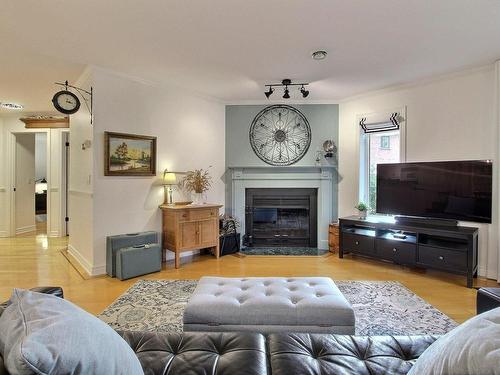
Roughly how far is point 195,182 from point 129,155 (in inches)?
41.3

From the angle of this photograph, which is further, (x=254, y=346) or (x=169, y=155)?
(x=169, y=155)

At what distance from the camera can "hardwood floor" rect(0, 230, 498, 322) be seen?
3021mm

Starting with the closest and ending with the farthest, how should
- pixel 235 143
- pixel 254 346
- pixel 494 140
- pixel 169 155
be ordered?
1. pixel 254 346
2. pixel 494 140
3. pixel 169 155
4. pixel 235 143

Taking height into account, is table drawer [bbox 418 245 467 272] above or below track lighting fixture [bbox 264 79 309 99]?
below

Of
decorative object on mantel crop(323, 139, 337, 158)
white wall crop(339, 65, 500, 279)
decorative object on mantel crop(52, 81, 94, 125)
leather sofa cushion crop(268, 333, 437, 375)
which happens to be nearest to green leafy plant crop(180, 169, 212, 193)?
decorative object on mantel crop(52, 81, 94, 125)

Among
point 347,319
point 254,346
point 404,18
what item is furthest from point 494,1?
point 254,346

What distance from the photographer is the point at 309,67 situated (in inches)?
146

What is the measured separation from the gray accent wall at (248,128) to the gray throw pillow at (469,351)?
441 cm

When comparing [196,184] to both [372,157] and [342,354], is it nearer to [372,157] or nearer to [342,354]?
[372,157]

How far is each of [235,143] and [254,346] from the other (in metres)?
4.24

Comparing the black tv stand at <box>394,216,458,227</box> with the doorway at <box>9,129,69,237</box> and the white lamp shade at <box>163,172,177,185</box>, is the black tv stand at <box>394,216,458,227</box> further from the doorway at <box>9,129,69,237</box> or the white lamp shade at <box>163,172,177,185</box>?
the doorway at <box>9,129,69,237</box>

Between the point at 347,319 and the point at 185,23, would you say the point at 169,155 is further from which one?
the point at 347,319

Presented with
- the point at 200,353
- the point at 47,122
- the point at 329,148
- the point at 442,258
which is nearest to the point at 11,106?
the point at 47,122

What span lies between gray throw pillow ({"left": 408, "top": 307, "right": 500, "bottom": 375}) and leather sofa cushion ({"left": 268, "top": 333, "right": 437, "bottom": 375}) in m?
0.29
